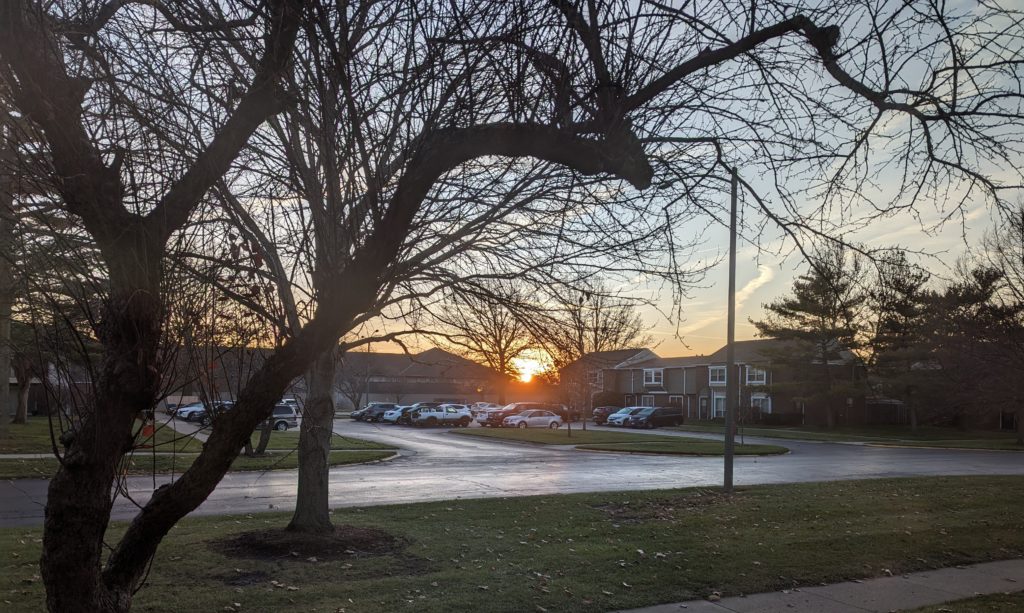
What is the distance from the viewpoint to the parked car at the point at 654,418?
179ft

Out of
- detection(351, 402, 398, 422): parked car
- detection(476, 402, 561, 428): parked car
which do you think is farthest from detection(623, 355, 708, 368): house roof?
detection(351, 402, 398, 422): parked car

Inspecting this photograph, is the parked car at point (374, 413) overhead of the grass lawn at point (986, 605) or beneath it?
overhead

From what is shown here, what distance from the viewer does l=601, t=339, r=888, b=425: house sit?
52.9m

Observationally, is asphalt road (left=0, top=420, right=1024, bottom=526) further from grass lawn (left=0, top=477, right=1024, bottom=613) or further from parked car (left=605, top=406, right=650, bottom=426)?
parked car (left=605, top=406, right=650, bottom=426)

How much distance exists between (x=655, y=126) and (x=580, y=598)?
4.49m

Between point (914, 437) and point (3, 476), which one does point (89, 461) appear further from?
point (914, 437)

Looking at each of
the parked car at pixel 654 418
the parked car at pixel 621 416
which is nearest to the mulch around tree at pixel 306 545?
the parked car at pixel 654 418

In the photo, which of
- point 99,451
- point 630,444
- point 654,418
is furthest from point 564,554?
point 654,418

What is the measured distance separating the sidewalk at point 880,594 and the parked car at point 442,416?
41.9 meters

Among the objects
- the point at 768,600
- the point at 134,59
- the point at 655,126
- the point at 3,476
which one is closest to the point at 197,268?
the point at 134,59

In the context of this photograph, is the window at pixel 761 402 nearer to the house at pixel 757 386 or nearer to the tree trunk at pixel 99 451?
the house at pixel 757 386

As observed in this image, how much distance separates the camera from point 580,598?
734cm

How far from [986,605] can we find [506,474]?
14.4 meters

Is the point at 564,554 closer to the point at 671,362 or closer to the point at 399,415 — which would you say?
the point at 399,415
